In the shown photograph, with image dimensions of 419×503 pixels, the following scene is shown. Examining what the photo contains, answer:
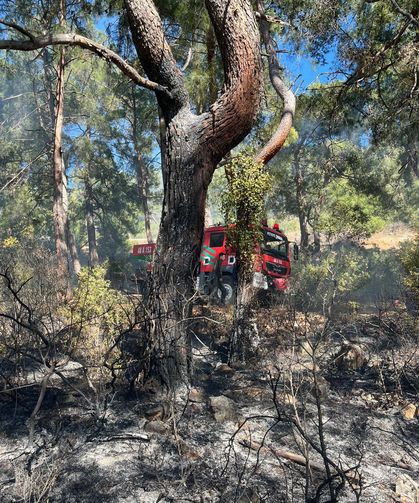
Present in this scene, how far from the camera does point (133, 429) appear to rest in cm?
424

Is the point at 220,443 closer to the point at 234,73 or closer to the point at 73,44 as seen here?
the point at 234,73

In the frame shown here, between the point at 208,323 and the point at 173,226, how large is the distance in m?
4.40

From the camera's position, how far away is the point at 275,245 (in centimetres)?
1280

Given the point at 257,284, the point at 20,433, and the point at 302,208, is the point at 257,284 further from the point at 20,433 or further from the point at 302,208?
the point at 302,208

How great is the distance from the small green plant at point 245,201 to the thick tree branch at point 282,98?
32 cm

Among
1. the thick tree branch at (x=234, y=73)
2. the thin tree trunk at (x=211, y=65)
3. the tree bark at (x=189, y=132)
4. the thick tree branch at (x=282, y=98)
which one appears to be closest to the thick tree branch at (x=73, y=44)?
the tree bark at (x=189, y=132)

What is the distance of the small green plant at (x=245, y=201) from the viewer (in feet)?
24.5

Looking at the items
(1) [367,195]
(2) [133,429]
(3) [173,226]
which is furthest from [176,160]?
(1) [367,195]

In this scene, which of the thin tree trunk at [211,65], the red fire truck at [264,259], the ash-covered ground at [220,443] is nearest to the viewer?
the ash-covered ground at [220,443]

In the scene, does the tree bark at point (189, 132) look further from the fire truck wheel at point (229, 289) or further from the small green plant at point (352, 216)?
the small green plant at point (352, 216)

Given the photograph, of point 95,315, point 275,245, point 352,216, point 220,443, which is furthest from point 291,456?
point 352,216

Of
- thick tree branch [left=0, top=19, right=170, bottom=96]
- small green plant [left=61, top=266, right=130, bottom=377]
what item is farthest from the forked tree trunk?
thick tree branch [left=0, top=19, right=170, bottom=96]

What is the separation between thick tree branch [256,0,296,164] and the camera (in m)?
7.71

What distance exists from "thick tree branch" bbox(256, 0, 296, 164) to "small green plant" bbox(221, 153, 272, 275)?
1.04ft
